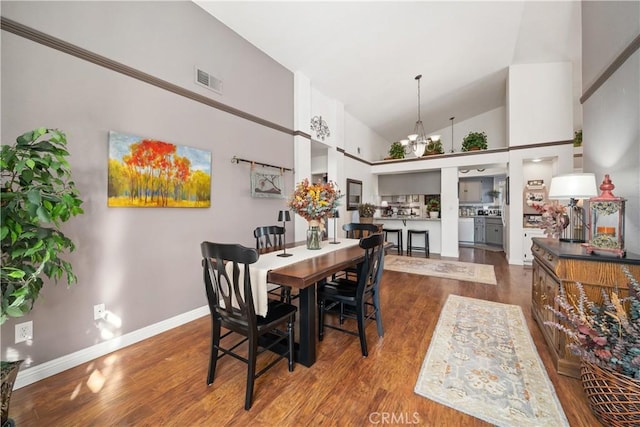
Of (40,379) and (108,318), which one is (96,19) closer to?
(108,318)

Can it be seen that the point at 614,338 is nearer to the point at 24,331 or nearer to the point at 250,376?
the point at 250,376

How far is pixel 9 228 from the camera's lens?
123 centimetres

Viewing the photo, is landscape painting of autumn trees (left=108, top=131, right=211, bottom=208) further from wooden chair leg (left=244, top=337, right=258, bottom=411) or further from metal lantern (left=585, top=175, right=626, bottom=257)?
metal lantern (left=585, top=175, right=626, bottom=257)

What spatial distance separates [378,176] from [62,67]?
6.98 meters

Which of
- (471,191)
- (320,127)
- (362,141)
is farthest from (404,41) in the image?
(471,191)

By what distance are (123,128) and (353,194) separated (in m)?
4.83

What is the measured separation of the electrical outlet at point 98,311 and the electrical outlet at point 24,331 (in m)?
0.35

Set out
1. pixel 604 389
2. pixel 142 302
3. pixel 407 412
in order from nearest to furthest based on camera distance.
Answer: pixel 604 389 → pixel 407 412 → pixel 142 302

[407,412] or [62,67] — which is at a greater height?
[62,67]

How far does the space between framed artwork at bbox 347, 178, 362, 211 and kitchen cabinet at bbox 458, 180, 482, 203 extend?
411 cm

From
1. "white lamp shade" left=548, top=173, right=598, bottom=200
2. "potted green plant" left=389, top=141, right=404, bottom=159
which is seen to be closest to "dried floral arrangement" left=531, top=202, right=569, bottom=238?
"white lamp shade" left=548, top=173, right=598, bottom=200

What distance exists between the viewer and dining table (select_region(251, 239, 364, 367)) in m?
1.66

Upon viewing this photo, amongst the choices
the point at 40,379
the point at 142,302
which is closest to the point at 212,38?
the point at 142,302

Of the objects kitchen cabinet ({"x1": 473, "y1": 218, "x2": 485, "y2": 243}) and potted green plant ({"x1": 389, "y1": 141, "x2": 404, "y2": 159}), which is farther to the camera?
kitchen cabinet ({"x1": 473, "y1": 218, "x2": 485, "y2": 243})
